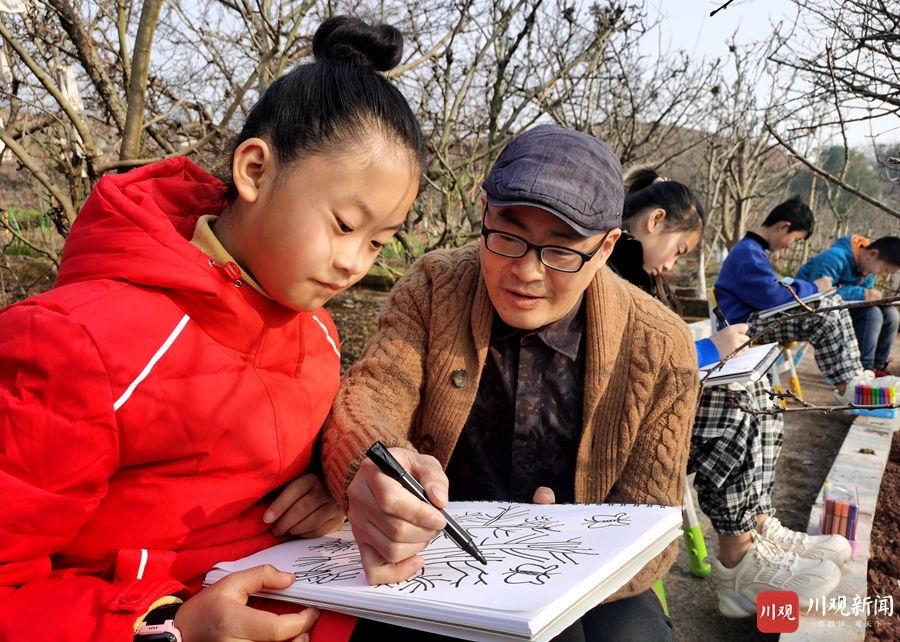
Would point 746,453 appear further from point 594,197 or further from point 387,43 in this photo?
point 387,43

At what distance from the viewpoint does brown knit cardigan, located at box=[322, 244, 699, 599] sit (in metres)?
1.58

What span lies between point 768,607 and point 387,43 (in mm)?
2131

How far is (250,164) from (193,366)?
0.40m

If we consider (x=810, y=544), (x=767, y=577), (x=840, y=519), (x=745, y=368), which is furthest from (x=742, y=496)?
(x=840, y=519)

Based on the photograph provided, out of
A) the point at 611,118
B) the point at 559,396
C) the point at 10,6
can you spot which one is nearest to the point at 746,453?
A: the point at 559,396

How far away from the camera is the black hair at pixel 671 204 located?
285 centimetres

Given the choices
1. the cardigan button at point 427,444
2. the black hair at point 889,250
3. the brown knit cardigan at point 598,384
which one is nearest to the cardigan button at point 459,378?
the brown knit cardigan at point 598,384

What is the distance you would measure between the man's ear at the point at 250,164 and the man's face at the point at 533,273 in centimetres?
52

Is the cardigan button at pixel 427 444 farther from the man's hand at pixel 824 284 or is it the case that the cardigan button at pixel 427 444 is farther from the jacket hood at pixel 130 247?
the man's hand at pixel 824 284

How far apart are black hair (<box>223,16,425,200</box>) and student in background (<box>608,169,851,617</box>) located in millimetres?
1331

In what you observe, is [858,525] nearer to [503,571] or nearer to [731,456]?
[731,456]

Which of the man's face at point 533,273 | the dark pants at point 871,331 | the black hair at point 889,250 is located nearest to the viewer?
the man's face at point 533,273

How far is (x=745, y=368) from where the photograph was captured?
1987mm

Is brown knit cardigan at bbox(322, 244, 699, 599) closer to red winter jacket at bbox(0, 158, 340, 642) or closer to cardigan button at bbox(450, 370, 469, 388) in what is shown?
cardigan button at bbox(450, 370, 469, 388)
